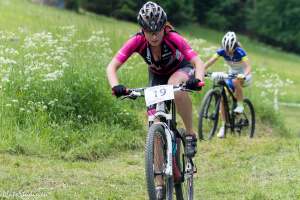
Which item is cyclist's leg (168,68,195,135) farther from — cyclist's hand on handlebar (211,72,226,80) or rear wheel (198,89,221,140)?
rear wheel (198,89,221,140)

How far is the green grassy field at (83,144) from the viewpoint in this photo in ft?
24.0

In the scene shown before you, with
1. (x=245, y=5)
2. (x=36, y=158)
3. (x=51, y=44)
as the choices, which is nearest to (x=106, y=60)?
(x=51, y=44)

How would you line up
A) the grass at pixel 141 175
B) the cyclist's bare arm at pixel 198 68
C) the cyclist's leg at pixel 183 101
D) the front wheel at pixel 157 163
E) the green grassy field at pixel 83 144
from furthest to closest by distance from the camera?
the green grassy field at pixel 83 144, the grass at pixel 141 175, the cyclist's leg at pixel 183 101, the cyclist's bare arm at pixel 198 68, the front wheel at pixel 157 163

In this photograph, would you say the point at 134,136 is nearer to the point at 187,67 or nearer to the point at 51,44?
the point at 51,44

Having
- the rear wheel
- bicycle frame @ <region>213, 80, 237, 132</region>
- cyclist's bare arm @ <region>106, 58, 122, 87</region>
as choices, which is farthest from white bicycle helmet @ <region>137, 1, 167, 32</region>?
bicycle frame @ <region>213, 80, 237, 132</region>

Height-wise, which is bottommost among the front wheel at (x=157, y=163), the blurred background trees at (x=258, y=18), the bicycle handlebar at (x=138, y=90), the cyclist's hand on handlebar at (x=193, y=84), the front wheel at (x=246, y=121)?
the blurred background trees at (x=258, y=18)

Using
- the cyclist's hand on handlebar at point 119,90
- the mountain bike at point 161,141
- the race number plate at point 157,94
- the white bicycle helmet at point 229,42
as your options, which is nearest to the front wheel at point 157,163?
the mountain bike at point 161,141

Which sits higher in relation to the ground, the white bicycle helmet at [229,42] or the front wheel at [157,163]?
the front wheel at [157,163]

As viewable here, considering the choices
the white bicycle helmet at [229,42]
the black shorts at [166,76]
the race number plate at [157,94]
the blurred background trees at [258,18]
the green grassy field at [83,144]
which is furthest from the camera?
the blurred background trees at [258,18]

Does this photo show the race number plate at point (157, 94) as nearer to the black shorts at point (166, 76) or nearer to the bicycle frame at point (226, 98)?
the black shorts at point (166, 76)

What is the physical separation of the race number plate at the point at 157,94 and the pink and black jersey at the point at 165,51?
1.85 feet

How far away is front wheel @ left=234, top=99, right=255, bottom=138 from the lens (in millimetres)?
12203

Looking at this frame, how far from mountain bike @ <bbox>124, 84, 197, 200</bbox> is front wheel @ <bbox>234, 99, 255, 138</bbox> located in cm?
596

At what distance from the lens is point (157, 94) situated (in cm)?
591
